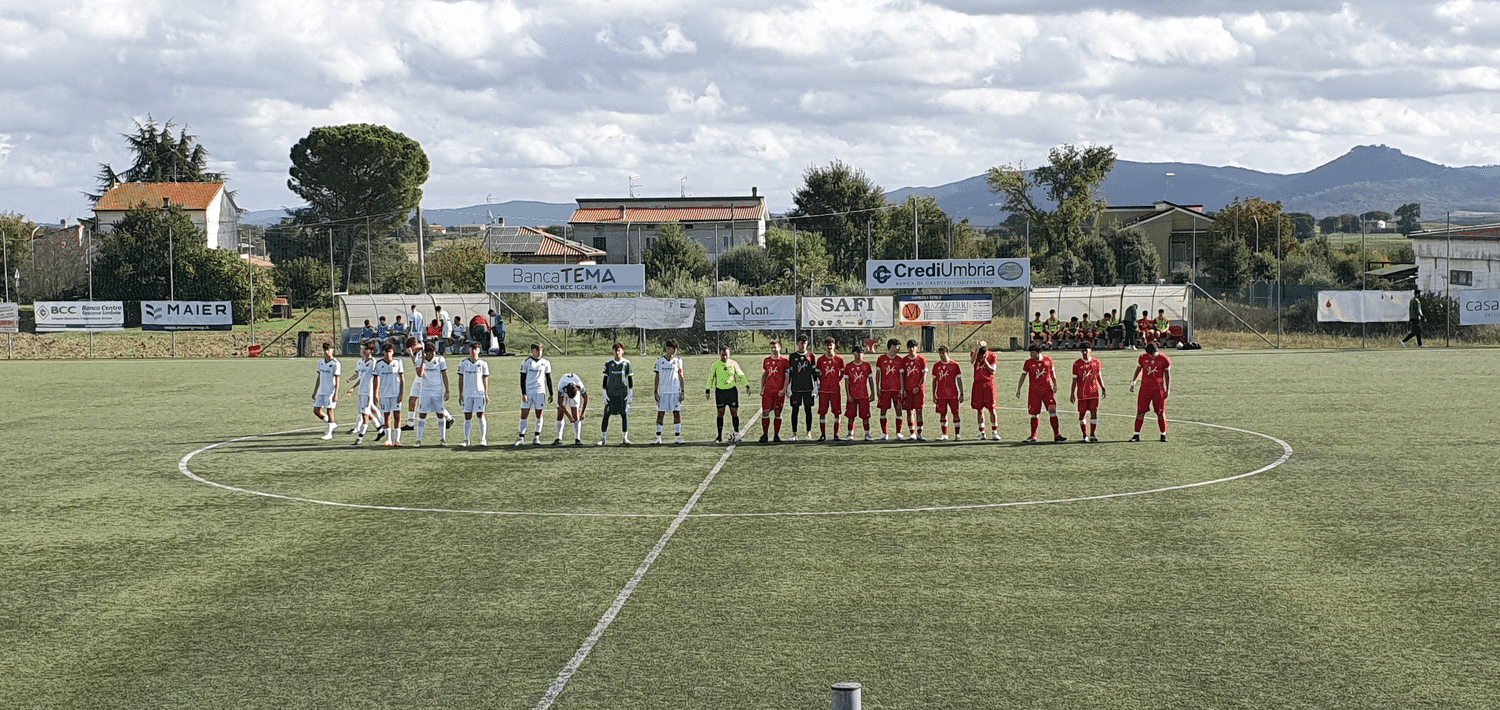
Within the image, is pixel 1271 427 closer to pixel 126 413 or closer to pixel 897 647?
pixel 897 647

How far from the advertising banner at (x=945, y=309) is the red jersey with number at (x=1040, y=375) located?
24.1 metres

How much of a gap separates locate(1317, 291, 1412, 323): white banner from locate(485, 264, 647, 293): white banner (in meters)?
25.7

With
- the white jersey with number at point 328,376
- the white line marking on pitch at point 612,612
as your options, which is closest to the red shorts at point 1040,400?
the white line marking on pitch at point 612,612

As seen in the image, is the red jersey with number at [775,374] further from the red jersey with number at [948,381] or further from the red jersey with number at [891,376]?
the red jersey with number at [948,381]

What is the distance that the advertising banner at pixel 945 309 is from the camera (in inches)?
1742

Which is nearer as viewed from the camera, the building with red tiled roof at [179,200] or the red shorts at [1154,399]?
the red shorts at [1154,399]

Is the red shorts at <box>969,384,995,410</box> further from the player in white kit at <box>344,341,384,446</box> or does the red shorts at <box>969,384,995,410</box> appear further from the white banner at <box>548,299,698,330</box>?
the white banner at <box>548,299,698,330</box>

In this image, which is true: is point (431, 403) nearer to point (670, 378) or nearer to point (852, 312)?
point (670, 378)

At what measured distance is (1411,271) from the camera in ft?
220

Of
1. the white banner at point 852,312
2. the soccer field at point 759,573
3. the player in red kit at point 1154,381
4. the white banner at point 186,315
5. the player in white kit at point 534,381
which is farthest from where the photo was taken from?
the white banner at point 186,315

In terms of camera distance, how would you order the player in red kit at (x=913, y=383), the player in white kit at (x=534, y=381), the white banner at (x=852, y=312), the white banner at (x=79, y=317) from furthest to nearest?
the white banner at (x=79, y=317)
the white banner at (x=852, y=312)
the player in red kit at (x=913, y=383)
the player in white kit at (x=534, y=381)

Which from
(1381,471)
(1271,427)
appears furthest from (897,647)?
(1271,427)

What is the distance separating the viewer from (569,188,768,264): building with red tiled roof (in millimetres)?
89938

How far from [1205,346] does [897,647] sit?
1575 inches
